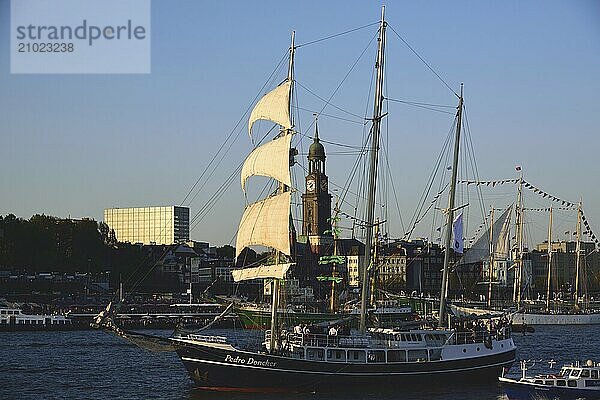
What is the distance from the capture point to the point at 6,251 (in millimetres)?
133375

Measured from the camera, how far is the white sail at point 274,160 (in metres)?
51.7

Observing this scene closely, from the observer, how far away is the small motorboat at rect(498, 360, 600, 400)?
139ft

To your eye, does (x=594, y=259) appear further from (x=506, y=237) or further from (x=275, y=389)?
(x=275, y=389)

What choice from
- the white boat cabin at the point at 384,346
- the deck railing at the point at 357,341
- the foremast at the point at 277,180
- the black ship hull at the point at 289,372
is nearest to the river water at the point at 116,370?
the black ship hull at the point at 289,372

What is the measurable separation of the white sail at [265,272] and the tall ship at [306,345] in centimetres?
5

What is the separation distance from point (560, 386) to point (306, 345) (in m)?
11.8

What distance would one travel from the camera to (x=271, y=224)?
171 feet

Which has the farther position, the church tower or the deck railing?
the church tower

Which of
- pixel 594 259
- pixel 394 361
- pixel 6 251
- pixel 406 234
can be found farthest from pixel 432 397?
pixel 594 259

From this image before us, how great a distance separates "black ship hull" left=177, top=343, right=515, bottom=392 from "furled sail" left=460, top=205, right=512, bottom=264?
62917mm

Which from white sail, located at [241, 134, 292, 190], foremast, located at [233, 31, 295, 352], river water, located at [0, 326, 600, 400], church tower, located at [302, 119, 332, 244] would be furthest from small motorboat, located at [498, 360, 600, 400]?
church tower, located at [302, 119, 332, 244]

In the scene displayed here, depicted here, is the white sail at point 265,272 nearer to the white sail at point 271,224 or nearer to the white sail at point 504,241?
the white sail at point 271,224

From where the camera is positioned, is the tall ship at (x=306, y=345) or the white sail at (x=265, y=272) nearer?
the tall ship at (x=306, y=345)

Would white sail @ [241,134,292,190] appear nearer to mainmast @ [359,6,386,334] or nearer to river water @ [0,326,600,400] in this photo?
mainmast @ [359,6,386,334]
